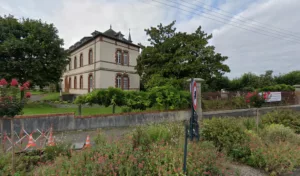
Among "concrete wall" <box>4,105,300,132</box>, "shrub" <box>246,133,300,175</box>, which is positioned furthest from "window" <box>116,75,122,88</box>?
"shrub" <box>246,133,300,175</box>

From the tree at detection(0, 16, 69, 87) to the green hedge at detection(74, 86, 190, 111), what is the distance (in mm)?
8162

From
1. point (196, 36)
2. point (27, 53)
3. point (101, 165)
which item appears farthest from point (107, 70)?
point (101, 165)

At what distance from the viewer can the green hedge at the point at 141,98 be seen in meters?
7.55

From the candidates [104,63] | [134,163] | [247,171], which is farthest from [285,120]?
[104,63]

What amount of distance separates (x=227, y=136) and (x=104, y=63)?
16701 mm

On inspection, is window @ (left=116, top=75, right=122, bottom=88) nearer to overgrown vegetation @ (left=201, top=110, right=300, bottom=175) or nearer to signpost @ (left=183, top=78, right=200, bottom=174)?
overgrown vegetation @ (left=201, top=110, right=300, bottom=175)

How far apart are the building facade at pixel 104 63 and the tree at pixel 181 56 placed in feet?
Answer: 18.9

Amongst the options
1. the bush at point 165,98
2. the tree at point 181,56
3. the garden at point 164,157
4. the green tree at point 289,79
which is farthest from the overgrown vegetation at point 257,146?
the green tree at point 289,79

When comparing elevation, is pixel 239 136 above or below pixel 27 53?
below

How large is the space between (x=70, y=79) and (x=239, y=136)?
26731 mm

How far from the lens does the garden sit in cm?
265

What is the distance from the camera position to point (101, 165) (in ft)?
8.59

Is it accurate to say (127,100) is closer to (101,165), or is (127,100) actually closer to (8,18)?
(101,165)

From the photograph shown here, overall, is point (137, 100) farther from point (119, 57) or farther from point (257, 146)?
→ point (119, 57)
